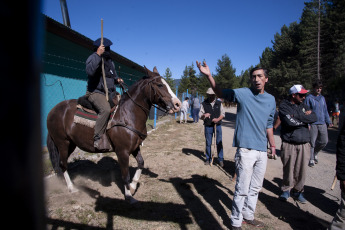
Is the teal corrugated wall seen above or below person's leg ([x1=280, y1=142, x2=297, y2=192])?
above

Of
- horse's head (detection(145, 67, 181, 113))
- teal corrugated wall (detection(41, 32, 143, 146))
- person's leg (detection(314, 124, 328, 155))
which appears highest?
teal corrugated wall (detection(41, 32, 143, 146))

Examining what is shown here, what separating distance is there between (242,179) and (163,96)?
203cm

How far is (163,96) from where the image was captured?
3.80 metres

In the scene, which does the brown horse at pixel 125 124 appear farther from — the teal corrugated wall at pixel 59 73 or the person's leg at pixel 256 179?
the teal corrugated wall at pixel 59 73

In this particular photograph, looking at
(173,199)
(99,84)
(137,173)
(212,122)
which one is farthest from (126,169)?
(212,122)

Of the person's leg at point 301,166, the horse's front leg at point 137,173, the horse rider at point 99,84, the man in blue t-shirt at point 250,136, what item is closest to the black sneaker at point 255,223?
the man in blue t-shirt at point 250,136

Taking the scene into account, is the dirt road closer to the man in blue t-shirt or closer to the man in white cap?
the man in white cap

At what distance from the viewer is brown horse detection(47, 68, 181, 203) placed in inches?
147

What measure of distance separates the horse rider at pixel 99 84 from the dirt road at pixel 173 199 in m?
1.18

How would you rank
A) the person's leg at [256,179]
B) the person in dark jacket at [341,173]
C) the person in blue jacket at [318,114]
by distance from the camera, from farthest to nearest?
the person in blue jacket at [318,114] < the person's leg at [256,179] < the person in dark jacket at [341,173]

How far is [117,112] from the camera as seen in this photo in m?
3.91

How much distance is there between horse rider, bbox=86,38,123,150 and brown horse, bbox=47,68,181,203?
187 mm

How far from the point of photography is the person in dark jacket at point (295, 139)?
3726 millimetres

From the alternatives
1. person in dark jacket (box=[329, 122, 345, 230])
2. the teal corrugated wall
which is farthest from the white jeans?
Result: the teal corrugated wall
